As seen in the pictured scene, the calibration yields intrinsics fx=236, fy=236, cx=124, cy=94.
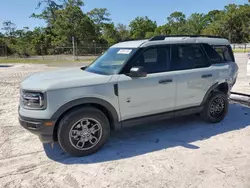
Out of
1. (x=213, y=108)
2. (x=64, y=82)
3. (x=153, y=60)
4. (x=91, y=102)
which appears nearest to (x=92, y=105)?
(x=91, y=102)

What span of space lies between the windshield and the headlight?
1.12 meters

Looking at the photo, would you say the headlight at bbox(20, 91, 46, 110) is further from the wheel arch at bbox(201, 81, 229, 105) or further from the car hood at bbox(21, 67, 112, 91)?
the wheel arch at bbox(201, 81, 229, 105)

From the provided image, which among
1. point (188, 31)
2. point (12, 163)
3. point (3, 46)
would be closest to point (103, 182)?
point (12, 163)

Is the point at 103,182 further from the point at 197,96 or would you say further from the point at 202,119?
the point at 202,119

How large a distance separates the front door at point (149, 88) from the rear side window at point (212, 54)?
1.06 m

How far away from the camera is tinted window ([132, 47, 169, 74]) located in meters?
4.07

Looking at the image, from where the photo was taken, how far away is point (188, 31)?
220ft

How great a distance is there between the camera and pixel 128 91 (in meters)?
3.84

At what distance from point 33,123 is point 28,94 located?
0.43 metres

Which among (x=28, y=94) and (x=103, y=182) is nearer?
(x=103, y=182)

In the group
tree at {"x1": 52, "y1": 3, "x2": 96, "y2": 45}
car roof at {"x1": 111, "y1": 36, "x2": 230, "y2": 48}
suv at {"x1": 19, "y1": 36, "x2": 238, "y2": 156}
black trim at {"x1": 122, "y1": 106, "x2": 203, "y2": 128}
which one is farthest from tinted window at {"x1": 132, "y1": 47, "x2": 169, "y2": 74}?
tree at {"x1": 52, "y1": 3, "x2": 96, "y2": 45}

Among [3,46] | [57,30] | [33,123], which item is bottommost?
[33,123]

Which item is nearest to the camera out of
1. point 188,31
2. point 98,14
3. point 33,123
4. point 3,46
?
point 33,123

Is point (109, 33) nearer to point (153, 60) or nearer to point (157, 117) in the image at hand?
point (153, 60)
